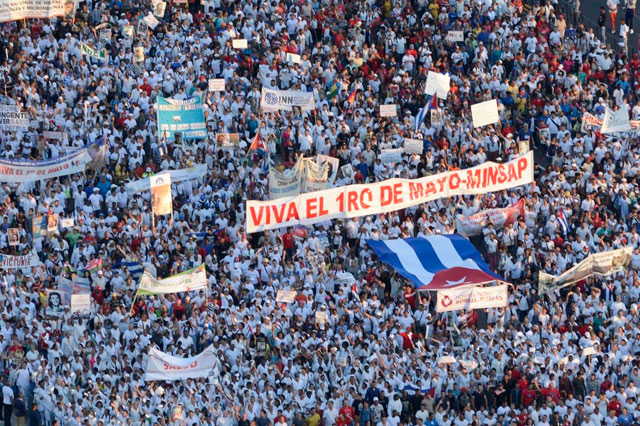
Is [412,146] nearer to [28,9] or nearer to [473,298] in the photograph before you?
[473,298]

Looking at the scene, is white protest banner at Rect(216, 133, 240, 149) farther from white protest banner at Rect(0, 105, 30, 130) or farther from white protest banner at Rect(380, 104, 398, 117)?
white protest banner at Rect(0, 105, 30, 130)

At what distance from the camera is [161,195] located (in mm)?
56312

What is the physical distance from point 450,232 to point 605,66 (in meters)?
8.83

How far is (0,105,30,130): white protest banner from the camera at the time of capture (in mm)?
58969

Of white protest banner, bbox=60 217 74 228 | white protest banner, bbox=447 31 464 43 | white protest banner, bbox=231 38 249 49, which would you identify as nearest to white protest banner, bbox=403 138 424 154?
white protest banner, bbox=447 31 464 43

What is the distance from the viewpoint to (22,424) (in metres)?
51.6

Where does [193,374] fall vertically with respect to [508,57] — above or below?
below

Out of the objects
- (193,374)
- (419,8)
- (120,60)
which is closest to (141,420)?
(193,374)

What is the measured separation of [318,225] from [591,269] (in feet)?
21.0

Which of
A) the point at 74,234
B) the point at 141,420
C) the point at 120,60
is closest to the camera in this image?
the point at 141,420

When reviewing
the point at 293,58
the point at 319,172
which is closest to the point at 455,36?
the point at 293,58

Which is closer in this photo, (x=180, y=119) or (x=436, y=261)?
(x=436, y=261)

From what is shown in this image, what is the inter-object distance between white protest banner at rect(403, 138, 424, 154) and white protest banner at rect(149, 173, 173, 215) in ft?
20.1

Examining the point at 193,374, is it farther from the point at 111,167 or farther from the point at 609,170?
the point at 609,170
